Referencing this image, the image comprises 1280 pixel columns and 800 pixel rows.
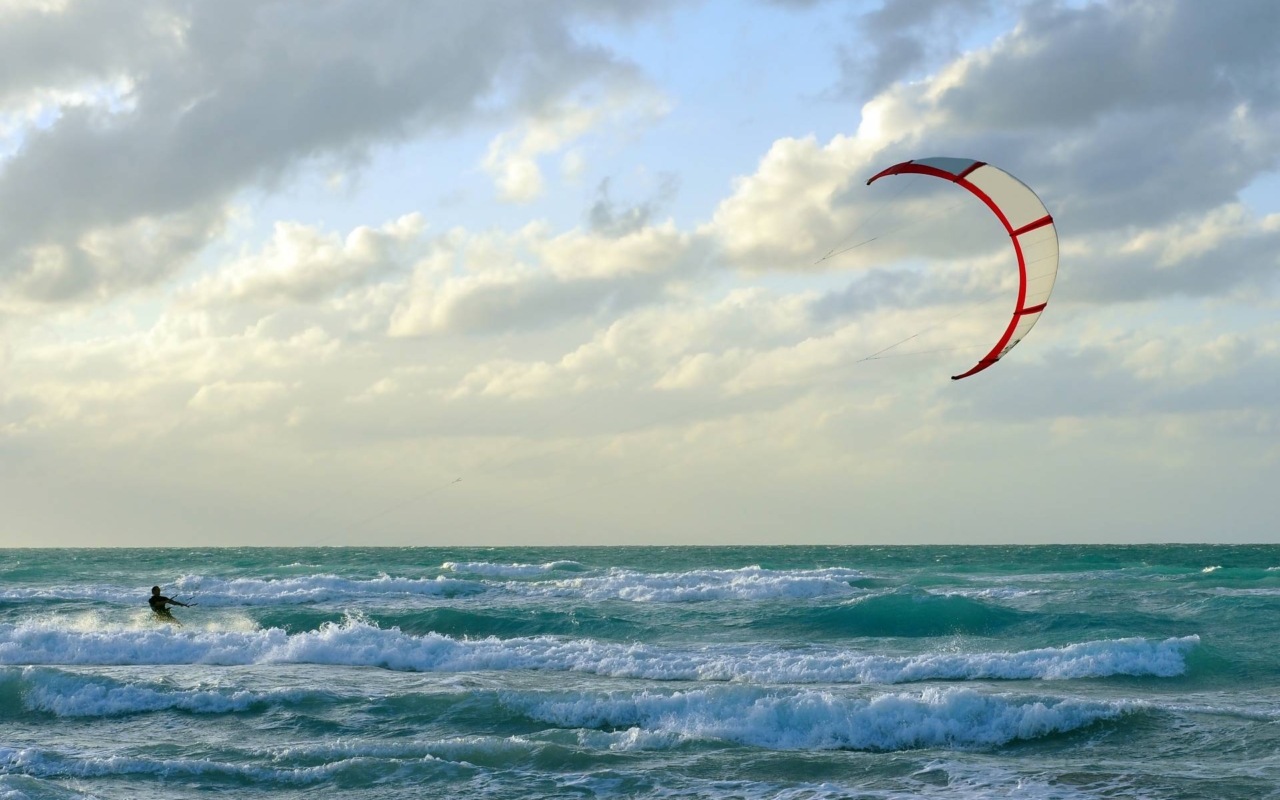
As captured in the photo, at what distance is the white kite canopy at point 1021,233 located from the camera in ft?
51.8

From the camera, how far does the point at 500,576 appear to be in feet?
A: 131

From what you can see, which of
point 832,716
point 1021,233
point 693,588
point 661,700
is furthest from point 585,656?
point 693,588

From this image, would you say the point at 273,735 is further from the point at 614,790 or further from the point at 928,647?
the point at 928,647

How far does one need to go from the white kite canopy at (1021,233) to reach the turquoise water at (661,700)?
A: 16.5ft

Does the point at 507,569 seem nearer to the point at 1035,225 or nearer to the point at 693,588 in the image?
the point at 693,588

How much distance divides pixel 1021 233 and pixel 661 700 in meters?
8.45

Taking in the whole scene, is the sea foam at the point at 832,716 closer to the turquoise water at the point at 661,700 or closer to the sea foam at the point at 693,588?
the turquoise water at the point at 661,700

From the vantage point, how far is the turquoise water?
36.9 feet

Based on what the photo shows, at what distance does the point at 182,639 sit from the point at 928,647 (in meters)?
13.4

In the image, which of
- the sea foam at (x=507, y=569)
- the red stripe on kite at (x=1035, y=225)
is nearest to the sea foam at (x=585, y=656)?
the red stripe on kite at (x=1035, y=225)

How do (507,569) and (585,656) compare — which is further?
(507,569)

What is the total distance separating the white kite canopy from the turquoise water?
5.04 meters

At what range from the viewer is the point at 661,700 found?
45.6 feet

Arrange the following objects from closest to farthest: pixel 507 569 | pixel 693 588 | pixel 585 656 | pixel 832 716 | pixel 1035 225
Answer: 1. pixel 832 716
2. pixel 1035 225
3. pixel 585 656
4. pixel 693 588
5. pixel 507 569
